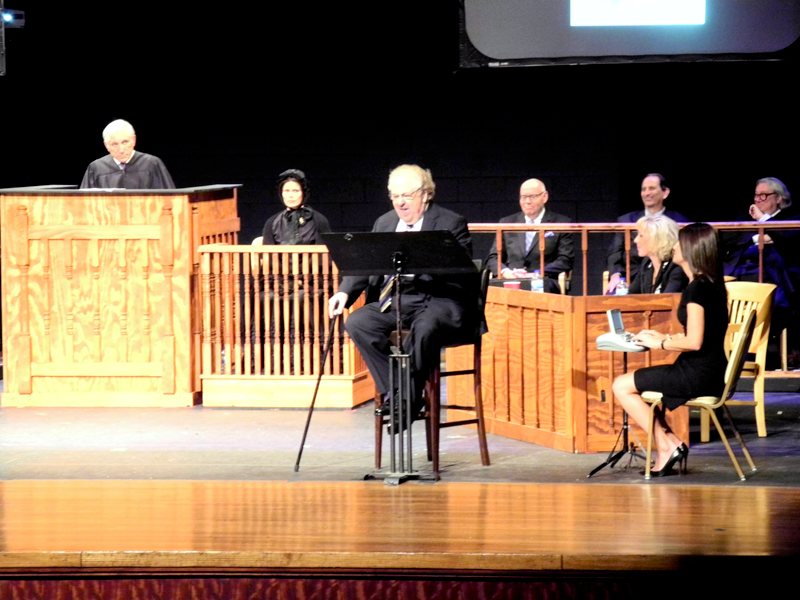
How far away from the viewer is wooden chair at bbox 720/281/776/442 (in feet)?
18.7

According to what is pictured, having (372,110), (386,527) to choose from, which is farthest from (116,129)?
(386,527)

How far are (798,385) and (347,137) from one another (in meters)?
3.75

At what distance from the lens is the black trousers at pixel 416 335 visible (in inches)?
198

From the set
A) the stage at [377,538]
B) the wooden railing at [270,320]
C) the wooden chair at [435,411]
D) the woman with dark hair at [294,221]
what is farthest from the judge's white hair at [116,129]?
the stage at [377,538]

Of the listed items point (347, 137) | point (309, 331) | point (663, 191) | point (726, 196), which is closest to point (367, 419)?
point (309, 331)

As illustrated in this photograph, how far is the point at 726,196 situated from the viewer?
30.0ft

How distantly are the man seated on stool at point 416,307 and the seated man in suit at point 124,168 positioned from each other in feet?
8.46

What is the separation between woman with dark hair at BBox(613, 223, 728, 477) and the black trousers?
744mm

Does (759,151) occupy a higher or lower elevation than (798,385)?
higher

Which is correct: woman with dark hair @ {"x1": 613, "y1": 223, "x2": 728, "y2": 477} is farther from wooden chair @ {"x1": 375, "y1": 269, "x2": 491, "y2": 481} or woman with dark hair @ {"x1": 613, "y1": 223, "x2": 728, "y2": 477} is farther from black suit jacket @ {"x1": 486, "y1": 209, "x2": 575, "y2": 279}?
black suit jacket @ {"x1": 486, "y1": 209, "x2": 575, "y2": 279}

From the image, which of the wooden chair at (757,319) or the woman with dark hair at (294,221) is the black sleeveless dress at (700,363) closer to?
the wooden chair at (757,319)

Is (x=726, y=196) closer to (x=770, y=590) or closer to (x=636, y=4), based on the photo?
(x=636, y=4)

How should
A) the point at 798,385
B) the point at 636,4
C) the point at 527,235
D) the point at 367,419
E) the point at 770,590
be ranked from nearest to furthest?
1. the point at 770,590
2. the point at 367,419
3. the point at 798,385
4. the point at 527,235
5. the point at 636,4

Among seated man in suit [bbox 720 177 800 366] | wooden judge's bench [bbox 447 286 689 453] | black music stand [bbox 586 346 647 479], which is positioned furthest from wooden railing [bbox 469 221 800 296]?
black music stand [bbox 586 346 647 479]
